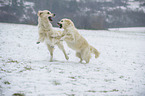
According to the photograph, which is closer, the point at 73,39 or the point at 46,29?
the point at 46,29

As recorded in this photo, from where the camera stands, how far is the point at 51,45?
6719 millimetres

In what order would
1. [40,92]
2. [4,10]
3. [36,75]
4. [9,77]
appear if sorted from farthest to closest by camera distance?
[4,10] < [36,75] < [9,77] < [40,92]

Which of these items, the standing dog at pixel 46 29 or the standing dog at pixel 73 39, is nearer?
the standing dog at pixel 46 29

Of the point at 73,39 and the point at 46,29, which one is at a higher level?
the point at 46,29

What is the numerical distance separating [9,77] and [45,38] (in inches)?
112

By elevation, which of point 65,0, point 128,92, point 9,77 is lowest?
point 128,92

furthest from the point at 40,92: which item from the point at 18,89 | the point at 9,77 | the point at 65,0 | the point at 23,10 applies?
the point at 65,0

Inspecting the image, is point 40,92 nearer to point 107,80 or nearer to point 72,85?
point 72,85

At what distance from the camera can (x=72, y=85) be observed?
13.6 ft

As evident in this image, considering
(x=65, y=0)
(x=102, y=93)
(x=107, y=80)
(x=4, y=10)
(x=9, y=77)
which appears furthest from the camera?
(x=65, y=0)

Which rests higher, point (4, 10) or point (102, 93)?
point (4, 10)

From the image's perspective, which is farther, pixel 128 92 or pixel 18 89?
pixel 128 92

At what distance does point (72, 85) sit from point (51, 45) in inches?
119

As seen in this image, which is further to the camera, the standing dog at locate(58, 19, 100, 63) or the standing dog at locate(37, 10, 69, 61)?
the standing dog at locate(58, 19, 100, 63)
